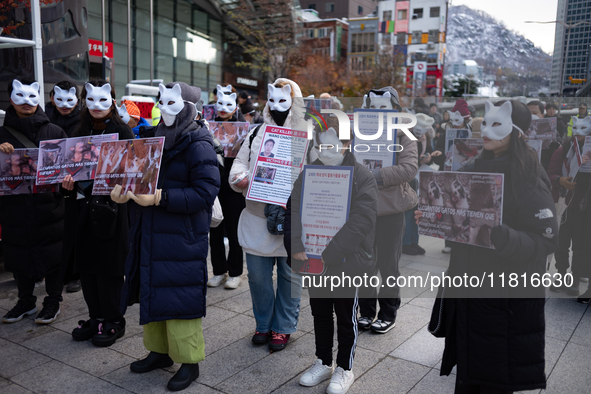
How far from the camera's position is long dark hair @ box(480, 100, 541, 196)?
2197 millimetres

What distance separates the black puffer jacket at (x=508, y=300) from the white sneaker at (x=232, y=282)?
305 cm

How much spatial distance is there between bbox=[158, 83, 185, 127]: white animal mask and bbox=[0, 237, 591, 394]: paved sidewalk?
170 centimetres

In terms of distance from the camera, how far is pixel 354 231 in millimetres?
2703

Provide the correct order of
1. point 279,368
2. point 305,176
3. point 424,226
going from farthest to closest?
point 279,368 → point 305,176 → point 424,226

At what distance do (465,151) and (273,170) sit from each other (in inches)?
51.1

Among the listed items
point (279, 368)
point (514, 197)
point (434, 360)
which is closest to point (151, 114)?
point (279, 368)

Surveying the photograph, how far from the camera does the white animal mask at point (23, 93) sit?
13.5 feet

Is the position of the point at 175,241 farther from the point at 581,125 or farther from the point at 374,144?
the point at 581,125

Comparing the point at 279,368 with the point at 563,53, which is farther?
the point at 279,368

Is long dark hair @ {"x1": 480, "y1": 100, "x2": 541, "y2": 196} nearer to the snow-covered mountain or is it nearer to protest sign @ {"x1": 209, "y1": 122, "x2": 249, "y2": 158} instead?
the snow-covered mountain

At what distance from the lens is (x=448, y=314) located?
2.53 m

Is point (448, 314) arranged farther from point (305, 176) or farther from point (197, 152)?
point (197, 152)

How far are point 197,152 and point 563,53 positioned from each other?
8.04 ft

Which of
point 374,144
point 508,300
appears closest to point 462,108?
point 374,144
